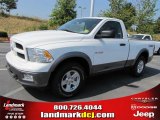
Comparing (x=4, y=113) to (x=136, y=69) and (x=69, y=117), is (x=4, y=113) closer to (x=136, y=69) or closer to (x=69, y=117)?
(x=69, y=117)

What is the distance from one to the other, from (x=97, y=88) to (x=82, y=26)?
5.42 feet

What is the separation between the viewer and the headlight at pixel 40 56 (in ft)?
15.0

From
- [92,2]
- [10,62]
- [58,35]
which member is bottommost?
[10,62]

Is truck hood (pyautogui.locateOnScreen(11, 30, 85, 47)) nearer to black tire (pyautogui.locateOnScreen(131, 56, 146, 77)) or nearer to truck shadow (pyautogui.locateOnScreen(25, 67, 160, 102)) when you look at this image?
truck shadow (pyautogui.locateOnScreen(25, 67, 160, 102))

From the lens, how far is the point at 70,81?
204 inches

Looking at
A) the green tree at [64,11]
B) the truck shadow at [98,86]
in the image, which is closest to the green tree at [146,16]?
the green tree at [64,11]

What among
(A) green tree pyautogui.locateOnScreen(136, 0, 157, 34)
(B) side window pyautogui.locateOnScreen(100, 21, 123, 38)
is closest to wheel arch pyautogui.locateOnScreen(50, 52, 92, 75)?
(B) side window pyautogui.locateOnScreen(100, 21, 123, 38)

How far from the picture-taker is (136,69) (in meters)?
7.51

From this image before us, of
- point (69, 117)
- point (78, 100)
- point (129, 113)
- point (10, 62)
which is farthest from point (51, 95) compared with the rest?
point (129, 113)

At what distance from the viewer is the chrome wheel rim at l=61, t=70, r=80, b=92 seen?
199 inches

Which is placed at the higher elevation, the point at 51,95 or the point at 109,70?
the point at 109,70

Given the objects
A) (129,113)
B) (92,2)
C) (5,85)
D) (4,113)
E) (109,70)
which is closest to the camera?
(4,113)

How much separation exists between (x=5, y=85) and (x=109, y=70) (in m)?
2.67

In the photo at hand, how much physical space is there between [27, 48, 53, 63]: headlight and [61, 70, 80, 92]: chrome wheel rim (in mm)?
633
